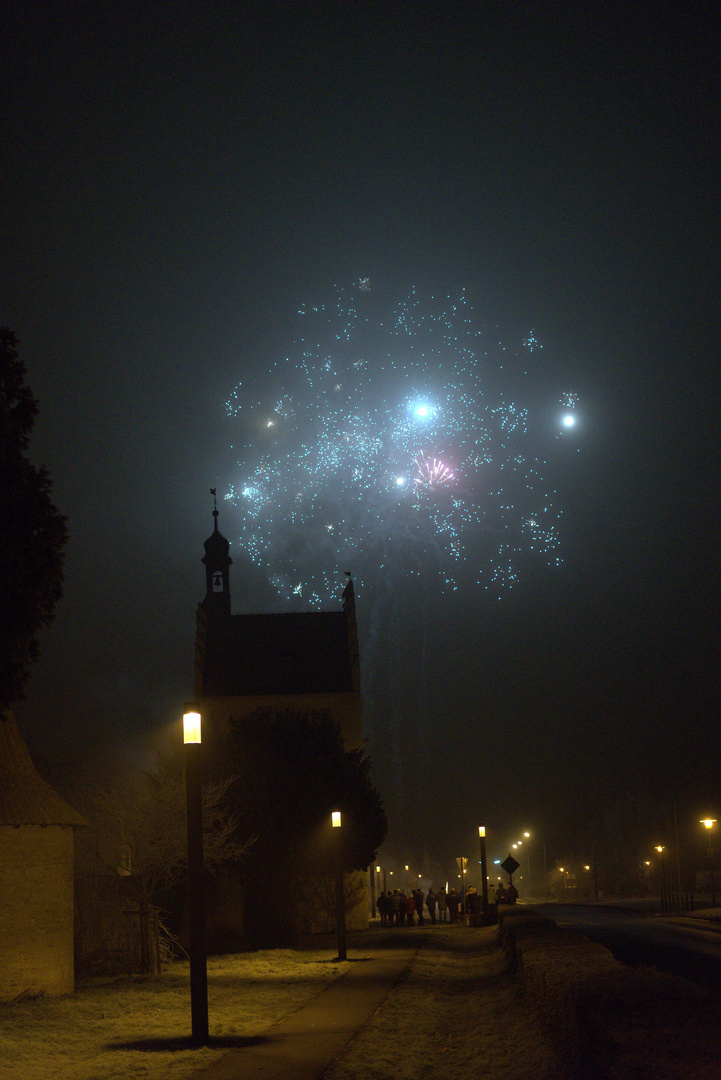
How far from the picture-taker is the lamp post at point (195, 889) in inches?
515

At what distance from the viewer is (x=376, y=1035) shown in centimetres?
1388

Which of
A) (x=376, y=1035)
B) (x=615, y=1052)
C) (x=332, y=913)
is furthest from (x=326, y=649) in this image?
(x=615, y=1052)

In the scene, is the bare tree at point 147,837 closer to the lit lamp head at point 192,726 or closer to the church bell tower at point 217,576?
the lit lamp head at point 192,726

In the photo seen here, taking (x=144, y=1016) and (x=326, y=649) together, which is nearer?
(x=144, y=1016)

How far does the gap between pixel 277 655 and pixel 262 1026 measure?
42912 mm

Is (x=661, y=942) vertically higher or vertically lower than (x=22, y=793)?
lower

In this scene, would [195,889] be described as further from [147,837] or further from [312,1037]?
[147,837]

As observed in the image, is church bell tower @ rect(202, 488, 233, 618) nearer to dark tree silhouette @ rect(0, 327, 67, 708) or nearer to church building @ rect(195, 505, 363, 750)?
church building @ rect(195, 505, 363, 750)

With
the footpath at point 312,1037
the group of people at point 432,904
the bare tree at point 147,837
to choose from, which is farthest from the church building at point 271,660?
the footpath at point 312,1037

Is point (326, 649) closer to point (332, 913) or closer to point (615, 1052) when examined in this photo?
point (332, 913)

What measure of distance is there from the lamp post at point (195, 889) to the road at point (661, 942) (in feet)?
23.1

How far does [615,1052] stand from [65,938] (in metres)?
14.7

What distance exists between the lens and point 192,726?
13.9m

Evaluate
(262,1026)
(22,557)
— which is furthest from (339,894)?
(22,557)
